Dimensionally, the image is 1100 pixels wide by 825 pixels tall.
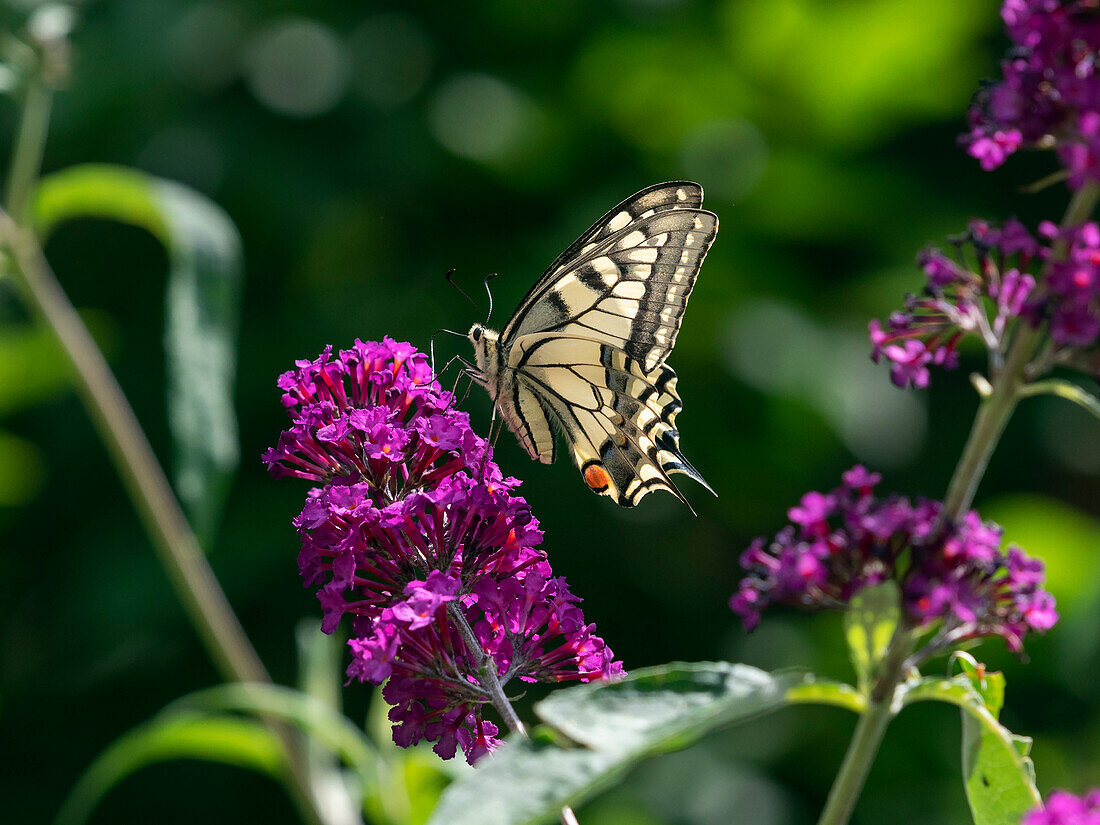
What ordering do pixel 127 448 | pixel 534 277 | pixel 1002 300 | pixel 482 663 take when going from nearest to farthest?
pixel 1002 300 < pixel 482 663 < pixel 127 448 < pixel 534 277

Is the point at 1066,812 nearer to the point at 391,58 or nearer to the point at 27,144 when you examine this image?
the point at 27,144

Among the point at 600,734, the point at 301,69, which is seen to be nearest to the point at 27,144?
the point at 301,69

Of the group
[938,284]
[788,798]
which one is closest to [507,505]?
[938,284]

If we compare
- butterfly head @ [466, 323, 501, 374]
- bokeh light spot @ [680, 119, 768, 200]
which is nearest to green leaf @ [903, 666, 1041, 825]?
butterfly head @ [466, 323, 501, 374]

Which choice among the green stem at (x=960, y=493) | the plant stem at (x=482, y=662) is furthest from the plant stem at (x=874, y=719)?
the plant stem at (x=482, y=662)

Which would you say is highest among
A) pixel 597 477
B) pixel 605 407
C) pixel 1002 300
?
pixel 1002 300

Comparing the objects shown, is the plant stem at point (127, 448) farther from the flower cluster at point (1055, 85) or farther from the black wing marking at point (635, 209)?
the flower cluster at point (1055, 85)

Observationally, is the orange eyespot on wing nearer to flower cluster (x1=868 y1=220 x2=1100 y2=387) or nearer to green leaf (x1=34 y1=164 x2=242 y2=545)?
green leaf (x1=34 y1=164 x2=242 y2=545)
